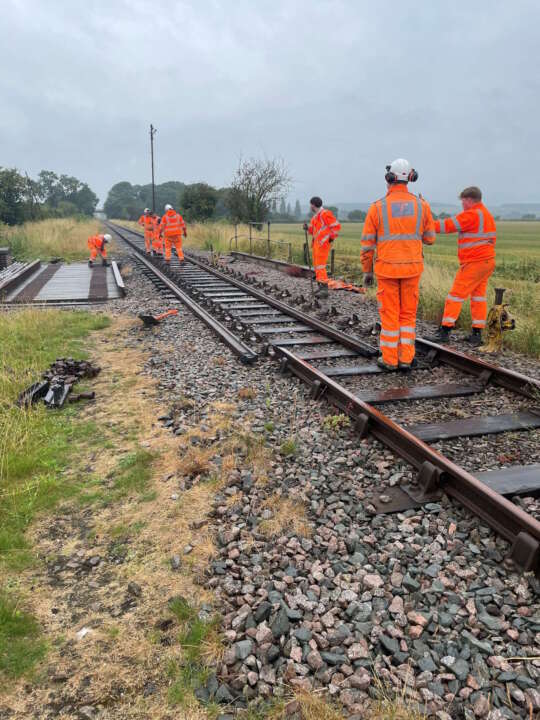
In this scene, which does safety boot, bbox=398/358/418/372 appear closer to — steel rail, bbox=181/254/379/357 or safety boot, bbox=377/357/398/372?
safety boot, bbox=377/357/398/372

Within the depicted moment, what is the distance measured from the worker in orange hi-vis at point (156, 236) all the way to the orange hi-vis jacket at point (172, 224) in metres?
3.68

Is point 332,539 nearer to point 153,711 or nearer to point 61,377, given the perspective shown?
point 153,711

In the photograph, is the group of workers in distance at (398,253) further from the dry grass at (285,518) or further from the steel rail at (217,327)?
the dry grass at (285,518)

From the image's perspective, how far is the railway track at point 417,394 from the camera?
3.03 metres

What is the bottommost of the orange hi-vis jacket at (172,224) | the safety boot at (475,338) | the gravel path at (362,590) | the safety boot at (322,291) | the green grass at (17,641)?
the green grass at (17,641)

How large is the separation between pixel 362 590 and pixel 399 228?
13.2 ft

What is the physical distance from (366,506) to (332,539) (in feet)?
1.37

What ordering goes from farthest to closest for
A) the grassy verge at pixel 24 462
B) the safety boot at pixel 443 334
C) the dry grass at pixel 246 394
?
the safety boot at pixel 443 334, the dry grass at pixel 246 394, the grassy verge at pixel 24 462

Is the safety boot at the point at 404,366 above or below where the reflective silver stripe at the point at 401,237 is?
below

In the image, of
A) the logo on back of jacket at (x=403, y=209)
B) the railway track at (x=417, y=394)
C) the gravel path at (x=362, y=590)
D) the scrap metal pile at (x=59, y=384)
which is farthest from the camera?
the logo on back of jacket at (x=403, y=209)

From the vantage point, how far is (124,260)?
18500 mm

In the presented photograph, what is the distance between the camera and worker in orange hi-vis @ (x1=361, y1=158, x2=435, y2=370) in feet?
17.7

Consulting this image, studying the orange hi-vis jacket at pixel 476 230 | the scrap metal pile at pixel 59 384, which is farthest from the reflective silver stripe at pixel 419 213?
the scrap metal pile at pixel 59 384

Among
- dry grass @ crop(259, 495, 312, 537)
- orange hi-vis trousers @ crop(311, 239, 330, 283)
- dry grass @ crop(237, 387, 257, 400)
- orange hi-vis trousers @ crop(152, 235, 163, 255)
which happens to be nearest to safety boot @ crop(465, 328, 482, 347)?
dry grass @ crop(237, 387, 257, 400)
